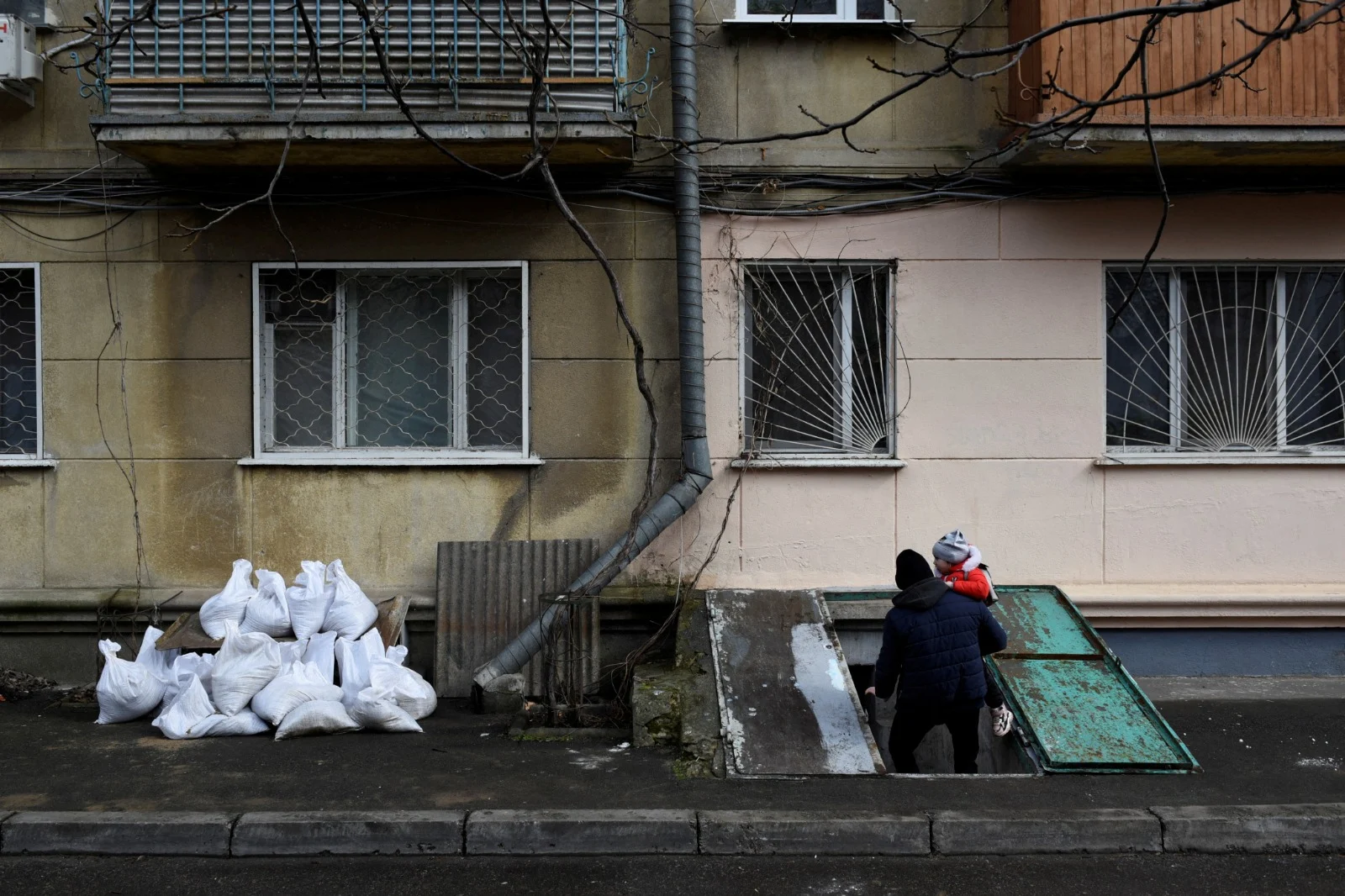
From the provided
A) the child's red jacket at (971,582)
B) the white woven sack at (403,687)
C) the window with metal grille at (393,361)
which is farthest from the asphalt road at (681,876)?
the window with metal grille at (393,361)

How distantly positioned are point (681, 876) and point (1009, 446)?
396cm

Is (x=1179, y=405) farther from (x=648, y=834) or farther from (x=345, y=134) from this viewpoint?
(x=345, y=134)

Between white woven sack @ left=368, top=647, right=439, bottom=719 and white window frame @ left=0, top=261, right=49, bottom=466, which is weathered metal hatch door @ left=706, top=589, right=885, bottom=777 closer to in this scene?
white woven sack @ left=368, top=647, right=439, bottom=719

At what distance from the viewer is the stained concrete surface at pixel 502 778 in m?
5.07

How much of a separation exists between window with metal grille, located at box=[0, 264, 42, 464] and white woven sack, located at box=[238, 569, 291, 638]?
6.85 feet

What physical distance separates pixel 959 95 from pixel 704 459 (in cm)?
295

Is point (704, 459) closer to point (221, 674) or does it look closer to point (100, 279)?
point (221, 674)

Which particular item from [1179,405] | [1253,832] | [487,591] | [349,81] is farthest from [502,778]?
[1179,405]

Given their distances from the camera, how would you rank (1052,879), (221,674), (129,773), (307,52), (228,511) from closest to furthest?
(1052,879) → (129,773) → (221,674) → (307,52) → (228,511)

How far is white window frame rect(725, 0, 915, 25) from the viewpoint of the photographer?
23.8ft

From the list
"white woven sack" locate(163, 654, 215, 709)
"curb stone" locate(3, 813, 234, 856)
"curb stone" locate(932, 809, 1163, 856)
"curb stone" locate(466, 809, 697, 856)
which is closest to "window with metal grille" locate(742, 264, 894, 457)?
"curb stone" locate(932, 809, 1163, 856)

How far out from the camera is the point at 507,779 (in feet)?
17.7

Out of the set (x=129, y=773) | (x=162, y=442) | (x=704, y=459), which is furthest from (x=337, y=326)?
(x=129, y=773)

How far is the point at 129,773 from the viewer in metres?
5.50
